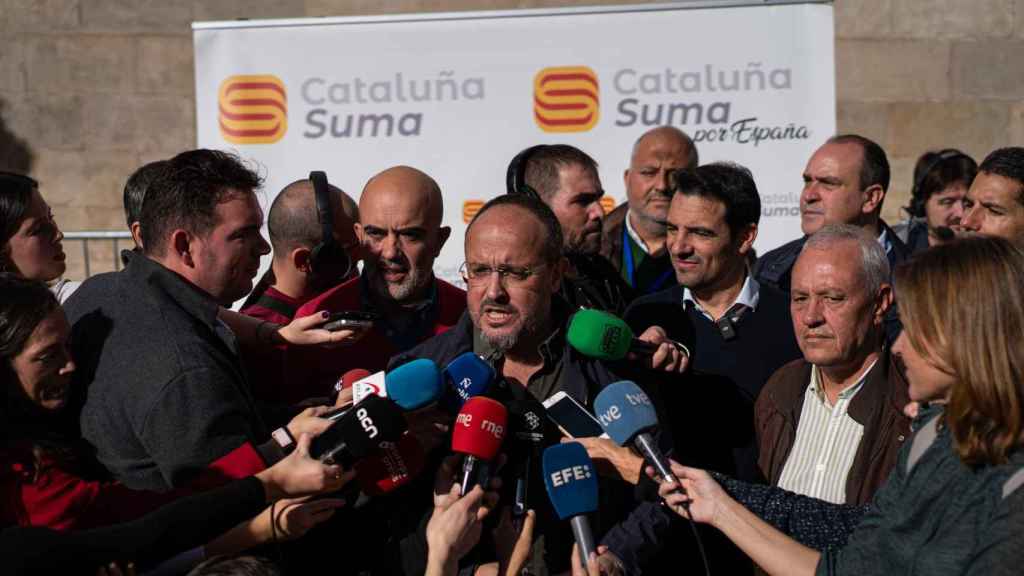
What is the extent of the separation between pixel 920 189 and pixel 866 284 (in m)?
4.19

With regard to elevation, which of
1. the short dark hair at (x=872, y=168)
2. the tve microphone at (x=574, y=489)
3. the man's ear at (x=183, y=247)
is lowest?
the tve microphone at (x=574, y=489)

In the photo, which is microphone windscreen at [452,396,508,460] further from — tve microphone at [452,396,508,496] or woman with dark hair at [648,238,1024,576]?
woman with dark hair at [648,238,1024,576]

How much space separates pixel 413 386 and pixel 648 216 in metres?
3.36

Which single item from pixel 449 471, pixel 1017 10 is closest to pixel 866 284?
pixel 449 471

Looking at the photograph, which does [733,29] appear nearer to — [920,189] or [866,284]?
[920,189]

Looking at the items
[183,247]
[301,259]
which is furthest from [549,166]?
[183,247]

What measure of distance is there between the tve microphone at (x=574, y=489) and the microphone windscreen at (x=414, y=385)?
327mm

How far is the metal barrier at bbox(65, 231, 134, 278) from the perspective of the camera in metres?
8.56

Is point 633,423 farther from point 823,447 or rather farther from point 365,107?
point 365,107

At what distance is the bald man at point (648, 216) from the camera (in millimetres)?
6086

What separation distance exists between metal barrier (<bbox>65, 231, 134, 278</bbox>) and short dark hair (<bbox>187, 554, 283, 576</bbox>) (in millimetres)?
6188

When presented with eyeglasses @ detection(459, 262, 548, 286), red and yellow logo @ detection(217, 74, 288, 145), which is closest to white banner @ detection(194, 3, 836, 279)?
red and yellow logo @ detection(217, 74, 288, 145)

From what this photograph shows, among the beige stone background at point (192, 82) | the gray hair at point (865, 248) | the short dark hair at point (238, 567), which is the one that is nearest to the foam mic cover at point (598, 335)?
the gray hair at point (865, 248)

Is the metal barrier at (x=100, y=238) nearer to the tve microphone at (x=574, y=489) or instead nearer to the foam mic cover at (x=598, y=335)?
the foam mic cover at (x=598, y=335)
